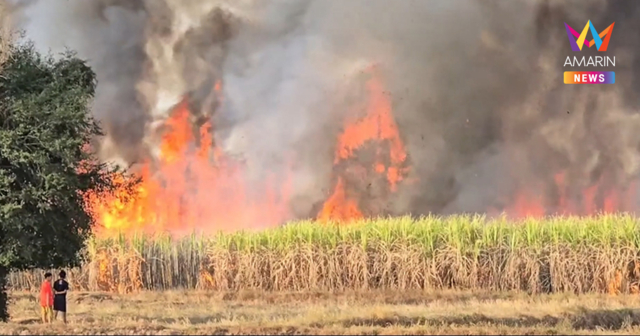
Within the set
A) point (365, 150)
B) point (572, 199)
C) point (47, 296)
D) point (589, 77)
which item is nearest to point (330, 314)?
point (47, 296)

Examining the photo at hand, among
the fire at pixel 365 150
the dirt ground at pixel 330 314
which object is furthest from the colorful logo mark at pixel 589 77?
the dirt ground at pixel 330 314

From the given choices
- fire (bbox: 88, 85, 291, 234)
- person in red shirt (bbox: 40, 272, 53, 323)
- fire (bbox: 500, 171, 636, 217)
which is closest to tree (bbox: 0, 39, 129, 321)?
person in red shirt (bbox: 40, 272, 53, 323)

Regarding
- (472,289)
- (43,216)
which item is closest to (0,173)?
(43,216)

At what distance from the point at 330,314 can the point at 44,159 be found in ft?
23.7

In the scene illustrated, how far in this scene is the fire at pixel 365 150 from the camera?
43156 mm

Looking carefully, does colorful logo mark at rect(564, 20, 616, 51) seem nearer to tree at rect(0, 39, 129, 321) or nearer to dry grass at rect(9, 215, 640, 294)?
dry grass at rect(9, 215, 640, 294)

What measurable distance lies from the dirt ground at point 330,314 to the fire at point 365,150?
1660 cm

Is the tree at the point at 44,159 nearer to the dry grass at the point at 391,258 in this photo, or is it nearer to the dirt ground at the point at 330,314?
the dirt ground at the point at 330,314

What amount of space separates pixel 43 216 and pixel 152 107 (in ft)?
93.2

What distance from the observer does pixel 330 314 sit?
58.2 feet

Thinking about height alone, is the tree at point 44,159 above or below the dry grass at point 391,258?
above

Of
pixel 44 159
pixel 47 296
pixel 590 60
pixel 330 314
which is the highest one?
pixel 590 60

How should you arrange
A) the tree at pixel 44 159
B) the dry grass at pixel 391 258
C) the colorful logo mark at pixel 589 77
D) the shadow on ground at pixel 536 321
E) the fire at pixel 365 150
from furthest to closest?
the fire at pixel 365 150, the colorful logo mark at pixel 589 77, the dry grass at pixel 391 258, the tree at pixel 44 159, the shadow on ground at pixel 536 321

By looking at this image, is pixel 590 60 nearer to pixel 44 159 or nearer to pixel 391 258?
pixel 391 258
